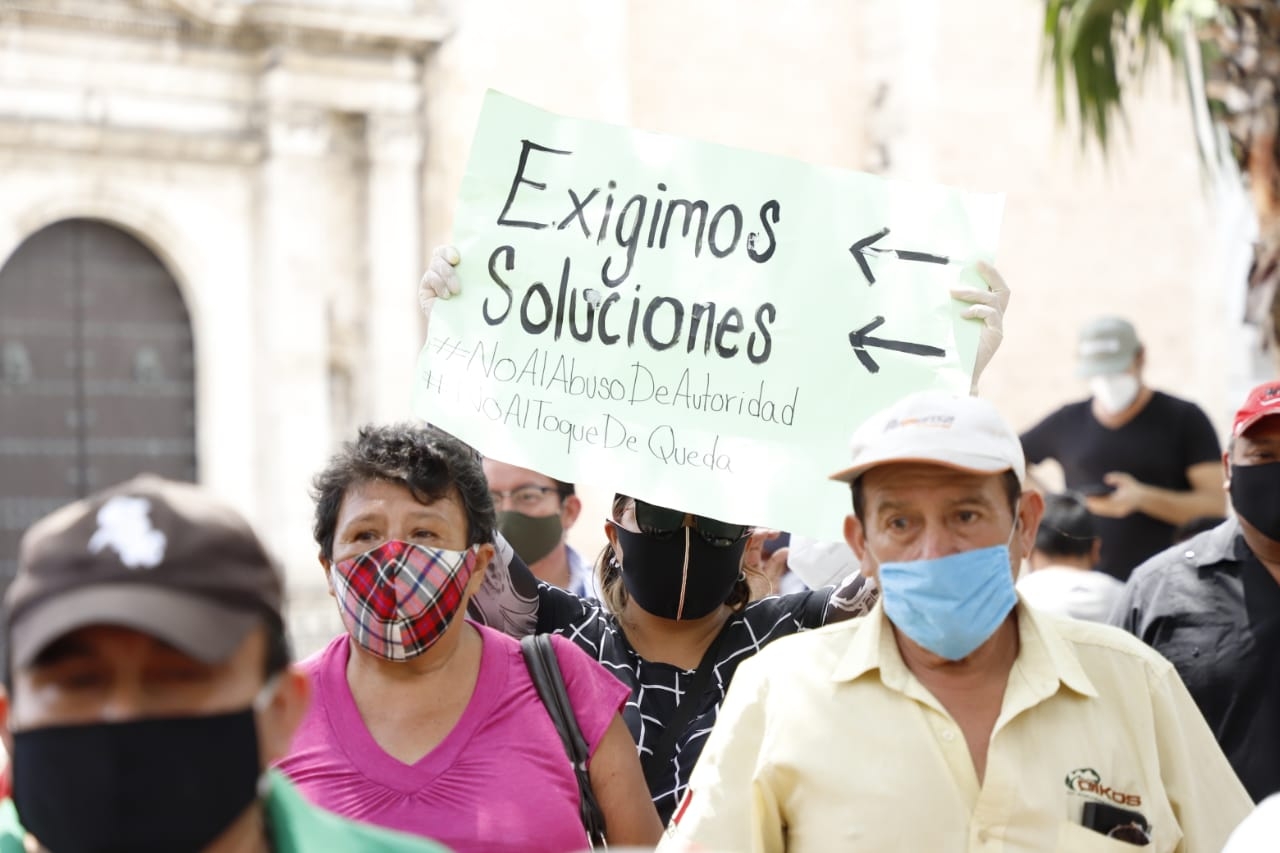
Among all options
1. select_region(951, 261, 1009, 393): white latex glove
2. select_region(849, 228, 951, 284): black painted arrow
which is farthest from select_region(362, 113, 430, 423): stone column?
select_region(951, 261, 1009, 393): white latex glove

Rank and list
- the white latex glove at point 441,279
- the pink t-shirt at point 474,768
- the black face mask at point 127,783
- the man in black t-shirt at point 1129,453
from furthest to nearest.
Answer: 1. the man in black t-shirt at point 1129,453
2. the white latex glove at point 441,279
3. the pink t-shirt at point 474,768
4. the black face mask at point 127,783

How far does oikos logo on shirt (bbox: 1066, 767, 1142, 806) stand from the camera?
2652 mm

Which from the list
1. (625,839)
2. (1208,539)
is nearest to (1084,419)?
(1208,539)

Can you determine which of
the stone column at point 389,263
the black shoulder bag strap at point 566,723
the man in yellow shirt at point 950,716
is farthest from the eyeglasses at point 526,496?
the stone column at point 389,263

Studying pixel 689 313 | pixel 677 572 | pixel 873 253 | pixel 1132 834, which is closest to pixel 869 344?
pixel 873 253

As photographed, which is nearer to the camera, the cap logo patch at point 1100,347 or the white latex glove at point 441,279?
the white latex glove at point 441,279

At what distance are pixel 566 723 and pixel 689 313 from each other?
129cm

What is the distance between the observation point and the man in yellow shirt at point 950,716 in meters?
2.63

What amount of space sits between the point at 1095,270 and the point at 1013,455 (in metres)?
13.8

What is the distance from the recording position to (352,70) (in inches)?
502

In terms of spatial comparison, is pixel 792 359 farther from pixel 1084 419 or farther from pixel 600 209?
pixel 1084 419

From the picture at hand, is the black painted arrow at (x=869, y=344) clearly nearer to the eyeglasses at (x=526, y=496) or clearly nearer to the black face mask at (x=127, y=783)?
the eyeglasses at (x=526, y=496)

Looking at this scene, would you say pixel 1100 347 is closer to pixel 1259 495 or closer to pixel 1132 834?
pixel 1259 495

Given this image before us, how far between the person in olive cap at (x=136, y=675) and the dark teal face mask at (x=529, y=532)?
2.89 metres
